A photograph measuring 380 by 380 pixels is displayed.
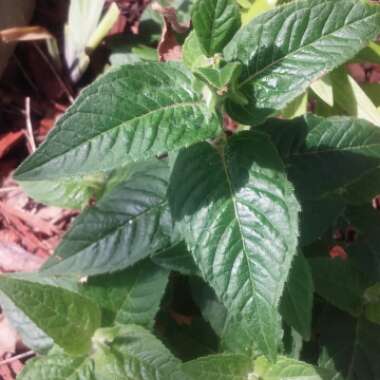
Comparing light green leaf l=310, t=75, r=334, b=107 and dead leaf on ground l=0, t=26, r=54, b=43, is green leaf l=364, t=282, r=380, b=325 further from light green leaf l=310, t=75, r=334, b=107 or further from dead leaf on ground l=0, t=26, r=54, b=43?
dead leaf on ground l=0, t=26, r=54, b=43

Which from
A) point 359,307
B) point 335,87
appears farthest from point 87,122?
point 335,87

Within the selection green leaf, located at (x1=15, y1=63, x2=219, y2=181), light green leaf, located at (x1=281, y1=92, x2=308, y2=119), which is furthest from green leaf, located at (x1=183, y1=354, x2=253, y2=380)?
light green leaf, located at (x1=281, y1=92, x2=308, y2=119)

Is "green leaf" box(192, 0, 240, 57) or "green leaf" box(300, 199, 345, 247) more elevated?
"green leaf" box(192, 0, 240, 57)

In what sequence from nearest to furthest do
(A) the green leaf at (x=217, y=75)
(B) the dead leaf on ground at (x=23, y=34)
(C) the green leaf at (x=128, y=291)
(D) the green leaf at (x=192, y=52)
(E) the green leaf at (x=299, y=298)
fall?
(A) the green leaf at (x=217, y=75) < (D) the green leaf at (x=192, y=52) < (E) the green leaf at (x=299, y=298) < (C) the green leaf at (x=128, y=291) < (B) the dead leaf on ground at (x=23, y=34)

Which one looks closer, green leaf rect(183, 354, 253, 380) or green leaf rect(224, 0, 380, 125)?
green leaf rect(224, 0, 380, 125)

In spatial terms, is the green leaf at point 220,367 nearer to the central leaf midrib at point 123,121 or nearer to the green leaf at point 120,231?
the green leaf at point 120,231

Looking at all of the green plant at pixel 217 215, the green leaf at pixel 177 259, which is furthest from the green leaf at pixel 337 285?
the green leaf at pixel 177 259
